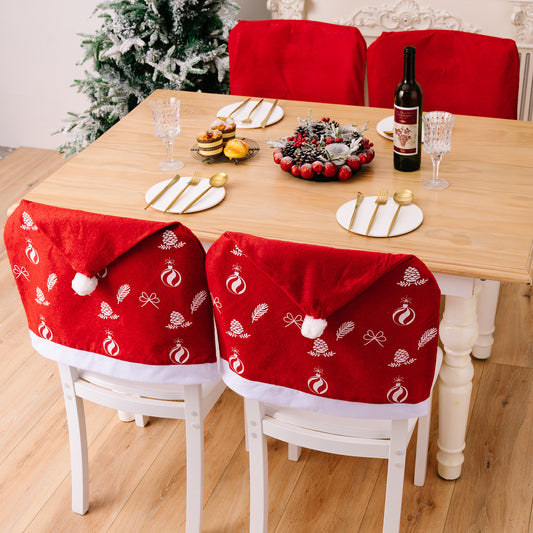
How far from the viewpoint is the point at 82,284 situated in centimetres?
138

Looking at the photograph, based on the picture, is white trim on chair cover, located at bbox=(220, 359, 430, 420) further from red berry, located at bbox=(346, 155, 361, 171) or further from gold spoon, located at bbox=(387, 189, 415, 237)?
red berry, located at bbox=(346, 155, 361, 171)

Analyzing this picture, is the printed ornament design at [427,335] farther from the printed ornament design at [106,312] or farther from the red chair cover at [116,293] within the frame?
the printed ornament design at [106,312]

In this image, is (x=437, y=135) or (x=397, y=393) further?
(x=437, y=135)

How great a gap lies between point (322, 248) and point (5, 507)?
1.21 meters

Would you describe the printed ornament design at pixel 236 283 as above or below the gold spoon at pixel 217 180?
above

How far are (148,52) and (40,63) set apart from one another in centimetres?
114

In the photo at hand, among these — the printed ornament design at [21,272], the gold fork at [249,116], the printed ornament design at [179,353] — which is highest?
the gold fork at [249,116]

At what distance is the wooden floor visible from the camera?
1.82 m

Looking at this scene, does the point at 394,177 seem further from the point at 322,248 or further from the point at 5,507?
the point at 5,507

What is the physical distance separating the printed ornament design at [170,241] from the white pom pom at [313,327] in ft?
0.90

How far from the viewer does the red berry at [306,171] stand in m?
1.79

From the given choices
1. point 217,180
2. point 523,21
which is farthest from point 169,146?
point 523,21

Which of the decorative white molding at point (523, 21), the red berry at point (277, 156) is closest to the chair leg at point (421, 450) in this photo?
the red berry at point (277, 156)

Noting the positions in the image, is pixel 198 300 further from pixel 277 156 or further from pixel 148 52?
pixel 148 52
